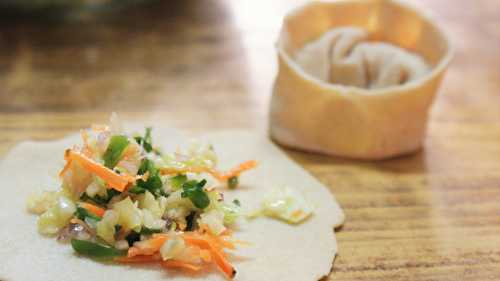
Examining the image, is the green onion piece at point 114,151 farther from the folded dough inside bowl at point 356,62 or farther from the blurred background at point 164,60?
the folded dough inside bowl at point 356,62

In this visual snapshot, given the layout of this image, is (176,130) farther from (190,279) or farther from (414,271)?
(414,271)

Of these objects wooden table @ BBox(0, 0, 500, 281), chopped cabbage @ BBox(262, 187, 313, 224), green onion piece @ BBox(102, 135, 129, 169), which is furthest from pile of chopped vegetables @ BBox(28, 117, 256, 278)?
wooden table @ BBox(0, 0, 500, 281)

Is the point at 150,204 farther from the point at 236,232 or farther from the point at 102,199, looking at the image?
the point at 236,232

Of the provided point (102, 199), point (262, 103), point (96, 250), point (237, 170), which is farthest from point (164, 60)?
point (96, 250)

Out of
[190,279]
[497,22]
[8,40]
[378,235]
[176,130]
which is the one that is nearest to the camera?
[190,279]

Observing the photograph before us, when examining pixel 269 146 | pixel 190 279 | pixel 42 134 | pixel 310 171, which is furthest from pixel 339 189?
pixel 42 134

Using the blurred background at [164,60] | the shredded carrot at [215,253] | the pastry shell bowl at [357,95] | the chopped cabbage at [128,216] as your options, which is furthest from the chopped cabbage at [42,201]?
the pastry shell bowl at [357,95]
